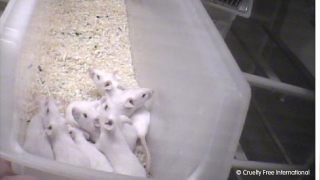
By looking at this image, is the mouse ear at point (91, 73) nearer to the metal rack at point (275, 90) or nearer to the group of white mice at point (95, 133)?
the group of white mice at point (95, 133)

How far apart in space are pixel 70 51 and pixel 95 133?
1.02ft

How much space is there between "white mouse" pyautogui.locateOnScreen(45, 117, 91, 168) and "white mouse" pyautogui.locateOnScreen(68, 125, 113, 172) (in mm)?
19

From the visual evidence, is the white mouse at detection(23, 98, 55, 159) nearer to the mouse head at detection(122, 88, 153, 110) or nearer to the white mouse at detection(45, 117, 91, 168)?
the white mouse at detection(45, 117, 91, 168)

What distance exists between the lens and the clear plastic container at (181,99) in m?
0.55

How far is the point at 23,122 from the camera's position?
2.20 feet

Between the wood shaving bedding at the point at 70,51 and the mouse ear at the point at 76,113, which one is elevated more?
the wood shaving bedding at the point at 70,51

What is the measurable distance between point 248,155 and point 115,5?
31.7 inches

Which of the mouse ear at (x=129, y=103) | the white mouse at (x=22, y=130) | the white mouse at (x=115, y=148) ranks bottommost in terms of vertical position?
the white mouse at (x=115, y=148)

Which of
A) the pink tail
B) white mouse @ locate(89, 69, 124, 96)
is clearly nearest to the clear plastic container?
the pink tail

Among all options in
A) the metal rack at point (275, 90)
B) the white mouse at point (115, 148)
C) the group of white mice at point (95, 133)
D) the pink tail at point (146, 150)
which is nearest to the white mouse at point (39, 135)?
the group of white mice at point (95, 133)


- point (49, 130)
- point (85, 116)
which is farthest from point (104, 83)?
point (49, 130)

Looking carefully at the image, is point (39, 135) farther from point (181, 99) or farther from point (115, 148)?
point (181, 99)

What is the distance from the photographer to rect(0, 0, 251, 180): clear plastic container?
0.55 m

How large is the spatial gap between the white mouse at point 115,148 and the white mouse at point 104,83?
132mm
